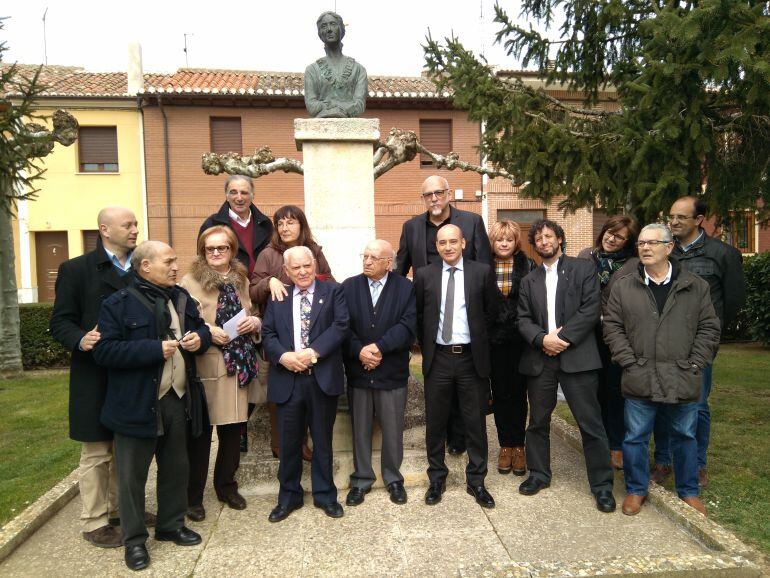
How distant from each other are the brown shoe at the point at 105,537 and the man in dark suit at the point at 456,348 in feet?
6.48

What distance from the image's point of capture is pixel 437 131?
61.9ft

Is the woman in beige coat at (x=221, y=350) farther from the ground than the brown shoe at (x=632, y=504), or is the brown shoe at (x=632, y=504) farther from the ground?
the woman in beige coat at (x=221, y=350)

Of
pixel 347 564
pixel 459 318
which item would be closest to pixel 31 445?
pixel 347 564

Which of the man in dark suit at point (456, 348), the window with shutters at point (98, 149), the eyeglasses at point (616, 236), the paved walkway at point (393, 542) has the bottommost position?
the paved walkway at point (393, 542)

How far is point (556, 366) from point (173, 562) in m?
2.72

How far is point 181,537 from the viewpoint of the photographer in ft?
11.2

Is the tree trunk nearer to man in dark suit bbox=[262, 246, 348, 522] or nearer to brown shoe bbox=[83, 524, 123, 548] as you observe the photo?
brown shoe bbox=[83, 524, 123, 548]

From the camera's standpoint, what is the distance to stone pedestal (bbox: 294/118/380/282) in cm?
466

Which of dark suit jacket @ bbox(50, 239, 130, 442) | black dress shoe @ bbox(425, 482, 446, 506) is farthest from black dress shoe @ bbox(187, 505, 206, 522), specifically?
black dress shoe @ bbox(425, 482, 446, 506)

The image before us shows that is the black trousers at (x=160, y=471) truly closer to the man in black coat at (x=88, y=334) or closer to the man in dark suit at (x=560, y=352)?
the man in black coat at (x=88, y=334)

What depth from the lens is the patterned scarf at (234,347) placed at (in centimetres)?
369

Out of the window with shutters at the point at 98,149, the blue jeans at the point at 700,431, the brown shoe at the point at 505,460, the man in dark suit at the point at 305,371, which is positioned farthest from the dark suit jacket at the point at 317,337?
the window with shutters at the point at 98,149

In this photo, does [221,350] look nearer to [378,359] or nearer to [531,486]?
[378,359]

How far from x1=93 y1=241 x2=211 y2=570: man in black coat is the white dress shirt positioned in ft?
5.14
